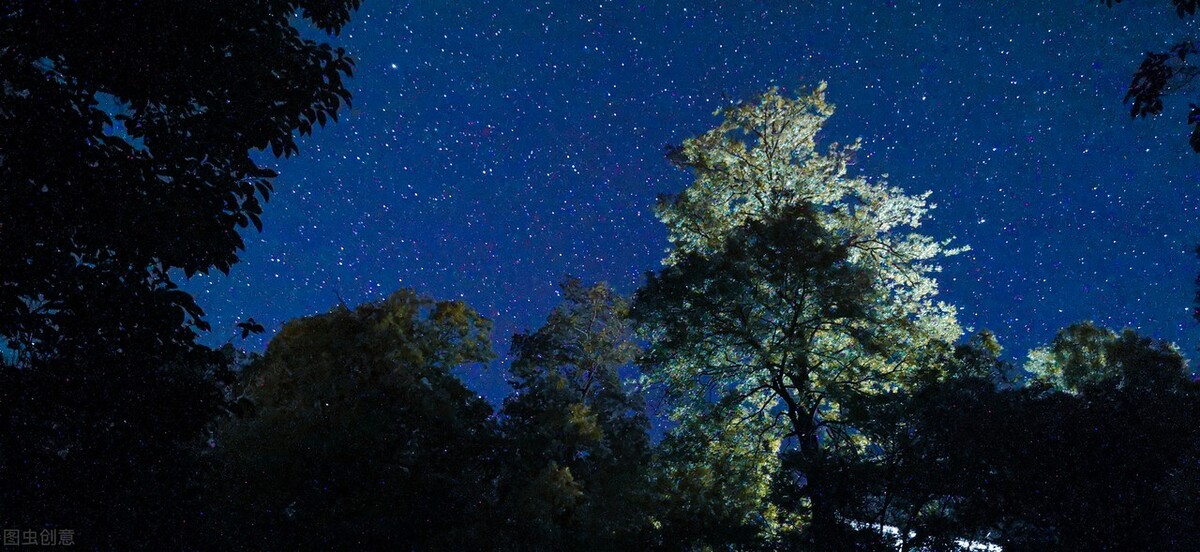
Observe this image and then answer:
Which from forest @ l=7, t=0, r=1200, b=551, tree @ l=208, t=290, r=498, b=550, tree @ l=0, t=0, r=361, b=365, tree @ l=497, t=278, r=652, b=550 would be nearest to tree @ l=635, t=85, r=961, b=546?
forest @ l=7, t=0, r=1200, b=551

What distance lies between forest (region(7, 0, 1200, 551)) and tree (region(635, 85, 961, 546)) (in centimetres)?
8

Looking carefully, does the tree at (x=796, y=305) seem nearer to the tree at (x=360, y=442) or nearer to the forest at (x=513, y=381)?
the forest at (x=513, y=381)

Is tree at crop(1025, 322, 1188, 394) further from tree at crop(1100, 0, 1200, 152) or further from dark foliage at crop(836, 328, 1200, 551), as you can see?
tree at crop(1100, 0, 1200, 152)

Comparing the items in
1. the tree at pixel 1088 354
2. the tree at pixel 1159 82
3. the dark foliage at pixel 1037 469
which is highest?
Answer: the tree at pixel 1088 354

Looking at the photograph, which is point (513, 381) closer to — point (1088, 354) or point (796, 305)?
point (796, 305)

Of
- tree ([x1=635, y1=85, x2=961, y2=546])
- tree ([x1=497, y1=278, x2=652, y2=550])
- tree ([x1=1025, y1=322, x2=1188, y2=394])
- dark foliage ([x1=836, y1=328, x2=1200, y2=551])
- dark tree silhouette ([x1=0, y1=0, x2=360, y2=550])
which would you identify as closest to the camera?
dark tree silhouette ([x1=0, y1=0, x2=360, y2=550])

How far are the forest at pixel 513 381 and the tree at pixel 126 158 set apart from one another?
0.02m

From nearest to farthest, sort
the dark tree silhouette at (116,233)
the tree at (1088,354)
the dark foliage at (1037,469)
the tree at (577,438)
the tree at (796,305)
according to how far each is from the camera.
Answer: the dark tree silhouette at (116,233) < the dark foliage at (1037,469) < the tree at (796,305) < the tree at (577,438) < the tree at (1088,354)

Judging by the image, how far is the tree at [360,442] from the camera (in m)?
15.6

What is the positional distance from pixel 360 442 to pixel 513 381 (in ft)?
15.7

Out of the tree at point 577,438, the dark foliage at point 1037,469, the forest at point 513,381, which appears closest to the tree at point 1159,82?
the forest at point 513,381

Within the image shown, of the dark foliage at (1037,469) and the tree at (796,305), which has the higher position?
the tree at (796,305)

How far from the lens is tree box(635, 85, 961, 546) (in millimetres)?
13773

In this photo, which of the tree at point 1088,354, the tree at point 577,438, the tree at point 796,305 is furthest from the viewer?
the tree at point 1088,354
